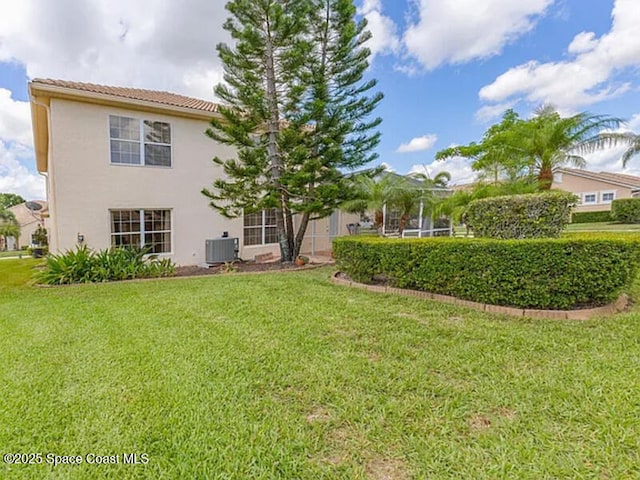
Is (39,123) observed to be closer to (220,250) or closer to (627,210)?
(220,250)

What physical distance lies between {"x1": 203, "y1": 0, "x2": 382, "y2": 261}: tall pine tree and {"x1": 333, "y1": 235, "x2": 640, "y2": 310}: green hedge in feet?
15.6

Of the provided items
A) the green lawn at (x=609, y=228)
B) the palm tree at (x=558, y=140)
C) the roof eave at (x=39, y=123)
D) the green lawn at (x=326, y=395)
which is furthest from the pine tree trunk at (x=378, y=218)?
the roof eave at (x=39, y=123)

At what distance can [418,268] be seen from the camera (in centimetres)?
610

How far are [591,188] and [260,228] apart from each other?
30546 millimetres

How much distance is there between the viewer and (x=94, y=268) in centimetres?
840

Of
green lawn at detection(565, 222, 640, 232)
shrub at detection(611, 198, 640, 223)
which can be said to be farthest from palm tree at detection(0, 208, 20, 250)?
shrub at detection(611, 198, 640, 223)

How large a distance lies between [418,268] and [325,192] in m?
4.65

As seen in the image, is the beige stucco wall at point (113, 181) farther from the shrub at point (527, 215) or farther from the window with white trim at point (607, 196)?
the window with white trim at point (607, 196)

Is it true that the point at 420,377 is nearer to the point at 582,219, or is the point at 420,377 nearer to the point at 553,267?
the point at 553,267

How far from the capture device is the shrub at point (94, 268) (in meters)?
8.15

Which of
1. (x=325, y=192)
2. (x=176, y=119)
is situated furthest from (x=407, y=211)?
(x=176, y=119)

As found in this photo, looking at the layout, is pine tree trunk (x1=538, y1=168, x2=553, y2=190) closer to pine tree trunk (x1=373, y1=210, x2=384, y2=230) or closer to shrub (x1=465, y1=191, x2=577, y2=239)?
shrub (x1=465, y1=191, x2=577, y2=239)

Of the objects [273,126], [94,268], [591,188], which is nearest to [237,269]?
[94,268]

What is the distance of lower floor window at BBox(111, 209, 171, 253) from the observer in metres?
10.2
